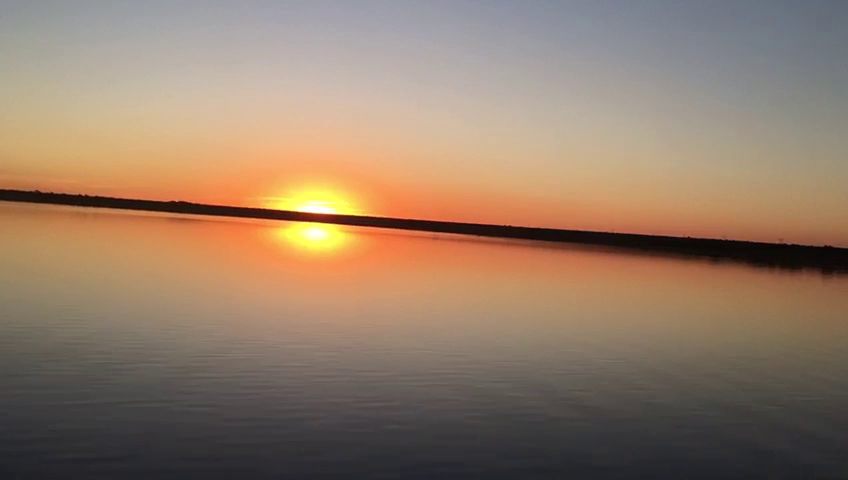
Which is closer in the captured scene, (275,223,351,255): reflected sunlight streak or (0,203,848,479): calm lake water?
(0,203,848,479): calm lake water

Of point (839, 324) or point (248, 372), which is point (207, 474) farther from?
point (839, 324)

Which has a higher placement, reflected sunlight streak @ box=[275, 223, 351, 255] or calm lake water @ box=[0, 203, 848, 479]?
reflected sunlight streak @ box=[275, 223, 351, 255]

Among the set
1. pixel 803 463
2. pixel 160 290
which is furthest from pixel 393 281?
pixel 803 463

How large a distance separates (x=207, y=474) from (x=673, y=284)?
54.8m

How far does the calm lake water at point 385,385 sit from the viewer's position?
12461mm

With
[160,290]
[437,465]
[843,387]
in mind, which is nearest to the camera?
[437,465]

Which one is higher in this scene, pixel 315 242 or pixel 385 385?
pixel 315 242

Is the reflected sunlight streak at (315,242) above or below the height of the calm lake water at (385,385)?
above

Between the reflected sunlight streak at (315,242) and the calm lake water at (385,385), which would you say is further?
the reflected sunlight streak at (315,242)

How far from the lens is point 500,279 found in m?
52.8

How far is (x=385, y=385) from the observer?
17.9 m

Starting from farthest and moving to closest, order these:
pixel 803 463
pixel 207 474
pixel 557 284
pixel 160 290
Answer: pixel 557 284 → pixel 160 290 → pixel 803 463 → pixel 207 474

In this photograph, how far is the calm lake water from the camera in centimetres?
1246

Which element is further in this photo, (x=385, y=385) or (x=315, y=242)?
(x=315, y=242)
